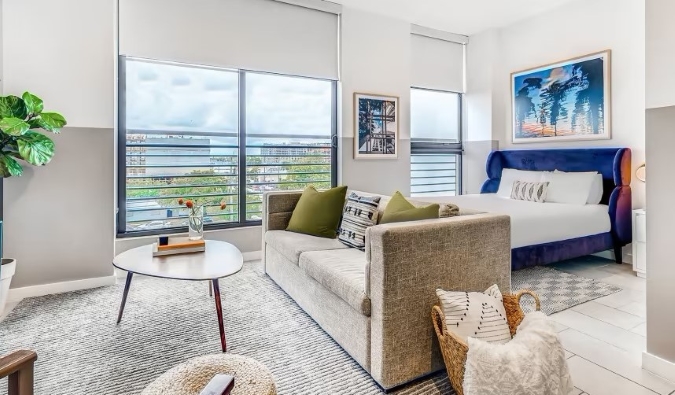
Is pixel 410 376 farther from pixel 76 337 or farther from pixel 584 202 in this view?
pixel 584 202

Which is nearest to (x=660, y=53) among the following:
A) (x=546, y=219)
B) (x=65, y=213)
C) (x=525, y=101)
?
(x=546, y=219)

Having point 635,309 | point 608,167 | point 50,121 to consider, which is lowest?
point 635,309

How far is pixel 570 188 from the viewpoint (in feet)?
13.3

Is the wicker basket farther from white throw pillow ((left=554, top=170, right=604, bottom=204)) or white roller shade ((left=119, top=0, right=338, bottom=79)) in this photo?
white roller shade ((left=119, top=0, right=338, bottom=79))

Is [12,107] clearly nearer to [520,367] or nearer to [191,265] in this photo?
[191,265]

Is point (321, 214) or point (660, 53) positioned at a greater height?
point (660, 53)

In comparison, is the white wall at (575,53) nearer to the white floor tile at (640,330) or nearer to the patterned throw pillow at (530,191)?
the patterned throw pillow at (530,191)

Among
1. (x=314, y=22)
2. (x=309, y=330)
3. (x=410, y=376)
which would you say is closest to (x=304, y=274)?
(x=309, y=330)

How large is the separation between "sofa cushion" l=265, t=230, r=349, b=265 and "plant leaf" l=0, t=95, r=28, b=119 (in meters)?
2.01

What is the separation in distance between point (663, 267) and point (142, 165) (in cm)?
402

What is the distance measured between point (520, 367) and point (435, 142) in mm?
4521

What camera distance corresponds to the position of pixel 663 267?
6.07 feet

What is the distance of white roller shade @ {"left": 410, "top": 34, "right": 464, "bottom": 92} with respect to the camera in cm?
528

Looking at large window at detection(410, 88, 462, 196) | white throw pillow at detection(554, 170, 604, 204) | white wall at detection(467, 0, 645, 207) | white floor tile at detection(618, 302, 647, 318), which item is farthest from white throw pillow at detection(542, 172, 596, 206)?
large window at detection(410, 88, 462, 196)
